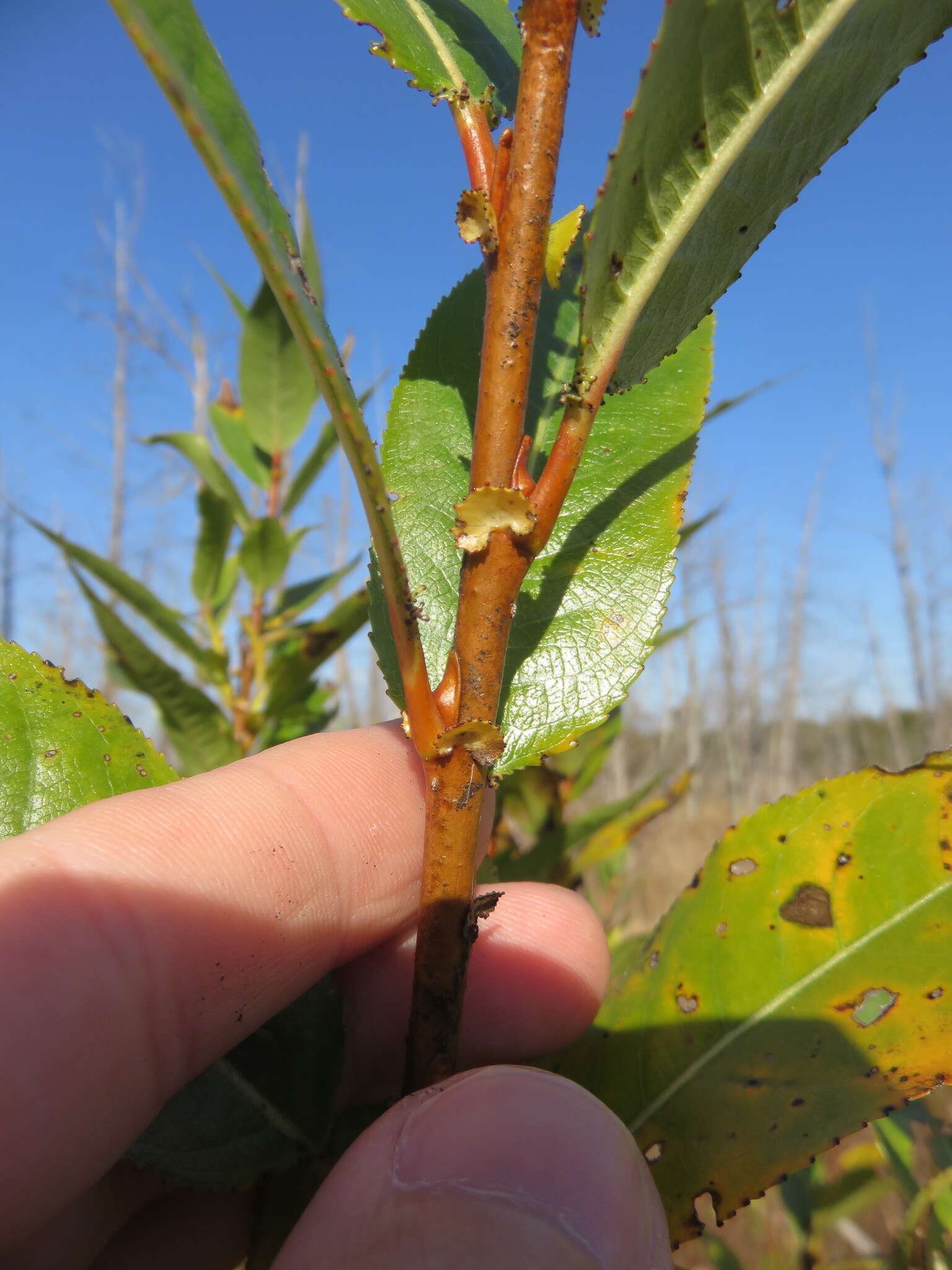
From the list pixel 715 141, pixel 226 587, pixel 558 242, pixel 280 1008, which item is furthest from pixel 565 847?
pixel 715 141

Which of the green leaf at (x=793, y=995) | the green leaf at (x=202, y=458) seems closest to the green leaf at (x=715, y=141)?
the green leaf at (x=793, y=995)

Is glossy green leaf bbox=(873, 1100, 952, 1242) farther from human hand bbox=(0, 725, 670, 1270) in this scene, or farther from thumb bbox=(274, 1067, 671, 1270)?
thumb bbox=(274, 1067, 671, 1270)

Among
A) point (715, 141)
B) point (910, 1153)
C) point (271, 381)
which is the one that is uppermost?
point (271, 381)

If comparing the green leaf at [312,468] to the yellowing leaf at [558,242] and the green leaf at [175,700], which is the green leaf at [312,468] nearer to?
the green leaf at [175,700]

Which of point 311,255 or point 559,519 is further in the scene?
point 311,255

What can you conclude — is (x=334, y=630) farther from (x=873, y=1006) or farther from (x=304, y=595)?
(x=873, y=1006)

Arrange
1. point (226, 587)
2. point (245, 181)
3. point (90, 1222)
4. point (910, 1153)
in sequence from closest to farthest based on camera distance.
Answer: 1. point (245, 181)
2. point (90, 1222)
3. point (910, 1153)
4. point (226, 587)

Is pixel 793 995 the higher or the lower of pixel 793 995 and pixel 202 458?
the lower

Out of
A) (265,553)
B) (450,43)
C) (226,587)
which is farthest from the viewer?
(226,587)
